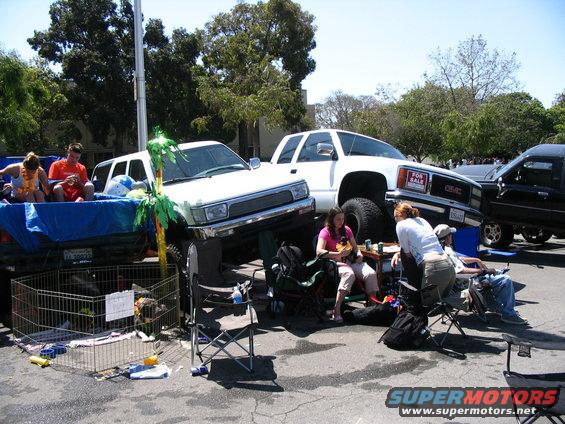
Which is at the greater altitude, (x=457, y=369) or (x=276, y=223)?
(x=276, y=223)

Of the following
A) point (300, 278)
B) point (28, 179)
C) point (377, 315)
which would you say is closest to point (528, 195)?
point (377, 315)

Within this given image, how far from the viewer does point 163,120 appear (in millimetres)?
28812

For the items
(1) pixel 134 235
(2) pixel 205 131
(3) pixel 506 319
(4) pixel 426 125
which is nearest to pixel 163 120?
(2) pixel 205 131

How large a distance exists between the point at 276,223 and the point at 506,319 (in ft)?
10.5

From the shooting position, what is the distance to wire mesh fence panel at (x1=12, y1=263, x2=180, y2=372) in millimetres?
5383

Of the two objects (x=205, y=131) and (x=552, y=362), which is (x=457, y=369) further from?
(x=205, y=131)

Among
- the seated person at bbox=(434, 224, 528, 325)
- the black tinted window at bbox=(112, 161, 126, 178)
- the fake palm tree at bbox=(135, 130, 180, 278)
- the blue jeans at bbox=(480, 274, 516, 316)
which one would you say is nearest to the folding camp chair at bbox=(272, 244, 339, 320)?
the fake palm tree at bbox=(135, 130, 180, 278)

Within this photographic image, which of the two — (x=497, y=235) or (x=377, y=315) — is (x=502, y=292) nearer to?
(x=377, y=315)

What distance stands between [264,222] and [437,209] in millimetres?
2908

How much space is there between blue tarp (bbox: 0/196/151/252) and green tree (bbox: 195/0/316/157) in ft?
60.7

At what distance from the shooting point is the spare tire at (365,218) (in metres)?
7.88

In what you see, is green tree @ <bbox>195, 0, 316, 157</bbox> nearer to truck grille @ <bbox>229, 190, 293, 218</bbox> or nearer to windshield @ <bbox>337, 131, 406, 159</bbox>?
windshield @ <bbox>337, 131, 406, 159</bbox>

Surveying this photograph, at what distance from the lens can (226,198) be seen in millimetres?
6781

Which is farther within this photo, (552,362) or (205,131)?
(205,131)
